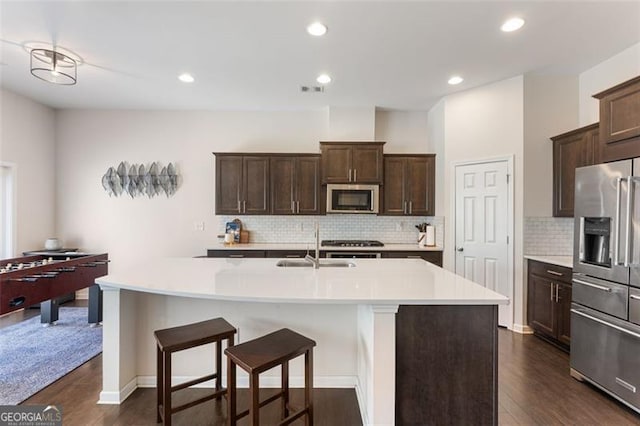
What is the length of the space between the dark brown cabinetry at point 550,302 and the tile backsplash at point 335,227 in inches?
69.7

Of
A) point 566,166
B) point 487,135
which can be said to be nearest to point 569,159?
point 566,166

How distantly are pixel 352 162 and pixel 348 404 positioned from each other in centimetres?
319

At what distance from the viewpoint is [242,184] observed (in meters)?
4.65

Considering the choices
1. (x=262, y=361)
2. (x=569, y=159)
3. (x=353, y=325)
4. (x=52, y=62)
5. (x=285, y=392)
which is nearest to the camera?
(x=262, y=361)

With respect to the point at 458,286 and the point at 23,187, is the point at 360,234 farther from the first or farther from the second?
the point at 23,187

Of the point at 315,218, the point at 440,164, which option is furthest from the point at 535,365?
the point at 315,218

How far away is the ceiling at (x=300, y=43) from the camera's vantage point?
2.49 m

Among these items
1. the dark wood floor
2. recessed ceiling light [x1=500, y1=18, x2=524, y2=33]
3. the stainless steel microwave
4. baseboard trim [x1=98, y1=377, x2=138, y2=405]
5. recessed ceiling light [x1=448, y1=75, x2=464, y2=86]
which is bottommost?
the dark wood floor

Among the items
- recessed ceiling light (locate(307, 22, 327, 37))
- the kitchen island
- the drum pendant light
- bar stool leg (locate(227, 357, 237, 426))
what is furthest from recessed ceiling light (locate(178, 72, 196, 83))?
bar stool leg (locate(227, 357, 237, 426))

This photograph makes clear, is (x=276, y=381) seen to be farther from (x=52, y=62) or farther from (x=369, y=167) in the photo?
(x=52, y=62)

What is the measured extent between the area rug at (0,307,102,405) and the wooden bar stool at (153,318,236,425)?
3.99 feet

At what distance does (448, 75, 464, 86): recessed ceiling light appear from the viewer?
3.75 metres

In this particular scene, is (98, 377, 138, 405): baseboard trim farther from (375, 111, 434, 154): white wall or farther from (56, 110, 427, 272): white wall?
(375, 111, 434, 154): white wall

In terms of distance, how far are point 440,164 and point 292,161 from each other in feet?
7.22
